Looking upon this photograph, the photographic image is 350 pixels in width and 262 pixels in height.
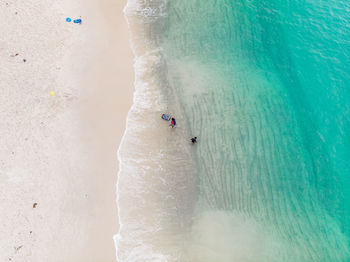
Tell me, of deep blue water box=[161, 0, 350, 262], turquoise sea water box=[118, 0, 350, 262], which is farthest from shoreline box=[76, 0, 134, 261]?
deep blue water box=[161, 0, 350, 262]

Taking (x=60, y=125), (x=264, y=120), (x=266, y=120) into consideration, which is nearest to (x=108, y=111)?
(x=60, y=125)

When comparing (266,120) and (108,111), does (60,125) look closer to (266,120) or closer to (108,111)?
(108,111)

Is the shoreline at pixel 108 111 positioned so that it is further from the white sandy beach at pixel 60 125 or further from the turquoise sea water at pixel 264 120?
the turquoise sea water at pixel 264 120

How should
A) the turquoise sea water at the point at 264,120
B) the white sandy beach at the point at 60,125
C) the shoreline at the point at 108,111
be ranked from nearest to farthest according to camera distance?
the white sandy beach at the point at 60,125 < the shoreline at the point at 108,111 < the turquoise sea water at the point at 264,120

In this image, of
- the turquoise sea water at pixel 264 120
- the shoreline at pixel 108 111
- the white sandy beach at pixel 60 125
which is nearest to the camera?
the white sandy beach at pixel 60 125

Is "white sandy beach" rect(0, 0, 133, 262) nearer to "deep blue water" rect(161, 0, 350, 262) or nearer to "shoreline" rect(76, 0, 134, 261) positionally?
"shoreline" rect(76, 0, 134, 261)

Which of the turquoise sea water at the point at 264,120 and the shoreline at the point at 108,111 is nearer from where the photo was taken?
the shoreline at the point at 108,111

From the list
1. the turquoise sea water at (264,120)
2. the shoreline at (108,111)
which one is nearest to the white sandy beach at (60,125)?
the shoreline at (108,111)
